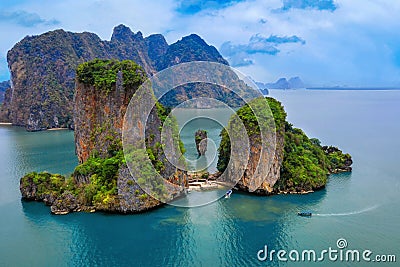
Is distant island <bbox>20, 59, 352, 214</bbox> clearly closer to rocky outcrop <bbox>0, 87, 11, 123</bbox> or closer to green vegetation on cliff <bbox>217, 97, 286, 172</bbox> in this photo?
green vegetation on cliff <bbox>217, 97, 286, 172</bbox>

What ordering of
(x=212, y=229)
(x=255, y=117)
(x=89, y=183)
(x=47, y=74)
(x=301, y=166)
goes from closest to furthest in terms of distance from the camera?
1. (x=212, y=229)
2. (x=89, y=183)
3. (x=255, y=117)
4. (x=301, y=166)
5. (x=47, y=74)

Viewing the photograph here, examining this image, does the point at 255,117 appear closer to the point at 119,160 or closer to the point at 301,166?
the point at 301,166

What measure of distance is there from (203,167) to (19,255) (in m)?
20.3

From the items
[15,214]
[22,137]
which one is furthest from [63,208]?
[22,137]

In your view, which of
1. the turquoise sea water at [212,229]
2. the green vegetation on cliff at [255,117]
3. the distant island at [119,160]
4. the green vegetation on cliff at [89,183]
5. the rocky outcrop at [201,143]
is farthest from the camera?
the rocky outcrop at [201,143]

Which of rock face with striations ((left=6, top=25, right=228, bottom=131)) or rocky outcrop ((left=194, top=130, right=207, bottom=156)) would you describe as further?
rock face with striations ((left=6, top=25, right=228, bottom=131))

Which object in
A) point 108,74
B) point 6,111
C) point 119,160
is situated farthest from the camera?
point 6,111

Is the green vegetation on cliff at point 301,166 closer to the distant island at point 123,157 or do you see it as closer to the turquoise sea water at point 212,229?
the distant island at point 123,157

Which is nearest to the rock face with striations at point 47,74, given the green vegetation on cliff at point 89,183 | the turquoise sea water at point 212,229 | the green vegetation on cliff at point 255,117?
the turquoise sea water at point 212,229

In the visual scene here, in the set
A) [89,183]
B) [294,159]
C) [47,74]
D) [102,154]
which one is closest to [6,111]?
[47,74]

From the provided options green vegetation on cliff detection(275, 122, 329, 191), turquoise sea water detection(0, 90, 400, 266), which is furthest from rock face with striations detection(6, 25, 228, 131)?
green vegetation on cliff detection(275, 122, 329, 191)

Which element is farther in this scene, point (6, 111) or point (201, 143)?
point (6, 111)

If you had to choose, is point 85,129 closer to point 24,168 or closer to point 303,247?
point 24,168

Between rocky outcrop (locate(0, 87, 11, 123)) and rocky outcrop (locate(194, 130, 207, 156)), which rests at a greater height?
rocky outcrop (locate(0, 87, 11, 123))
